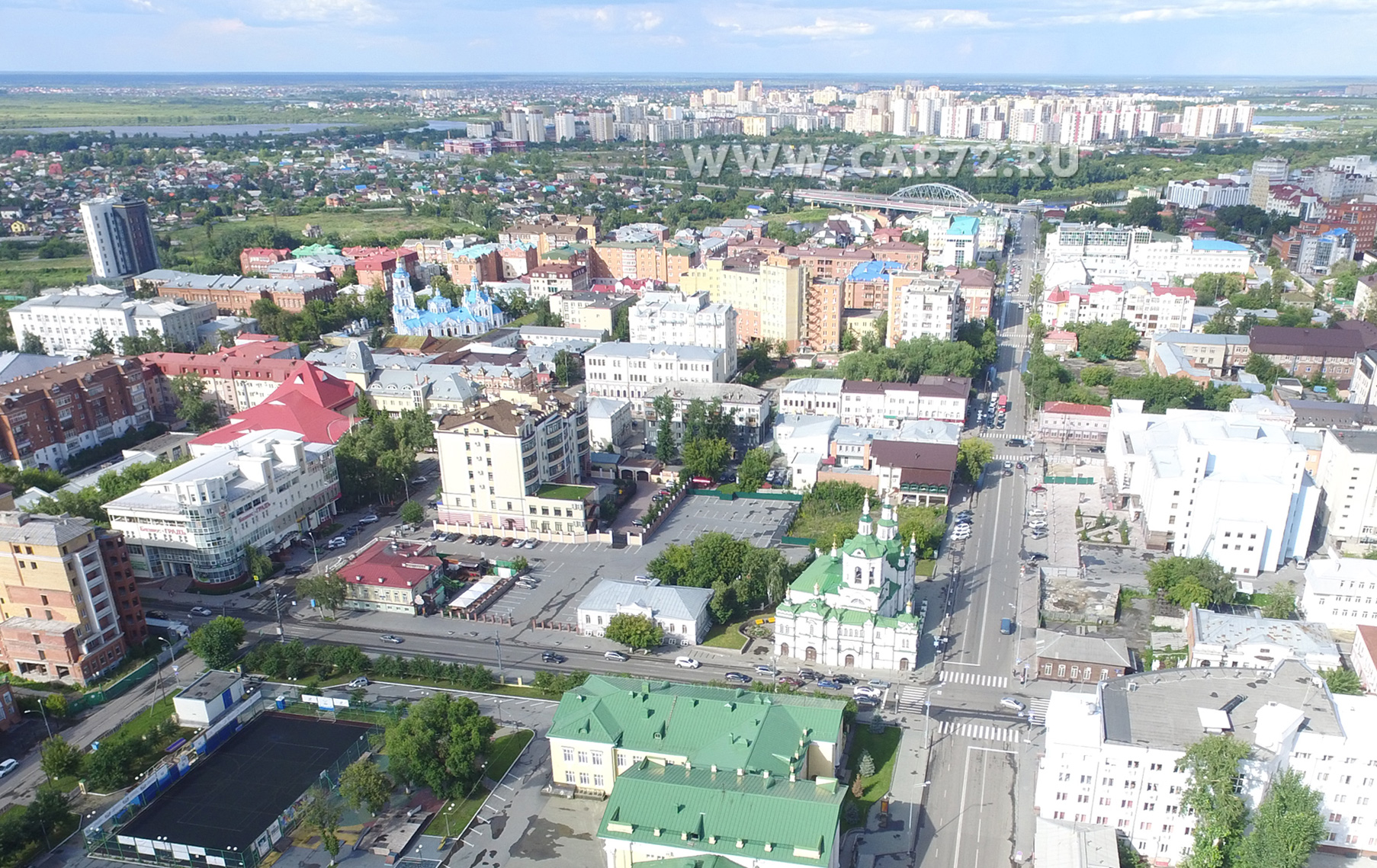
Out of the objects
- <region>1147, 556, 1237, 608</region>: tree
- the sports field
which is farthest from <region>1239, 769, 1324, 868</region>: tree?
the sports field

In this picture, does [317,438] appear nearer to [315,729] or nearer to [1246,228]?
[315,729]

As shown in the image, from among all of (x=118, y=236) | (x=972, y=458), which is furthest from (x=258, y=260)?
(x=972, y=458)

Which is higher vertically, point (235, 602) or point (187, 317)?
point (187, 317)

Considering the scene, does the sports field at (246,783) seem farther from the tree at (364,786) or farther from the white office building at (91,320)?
the white office building at (91,320)

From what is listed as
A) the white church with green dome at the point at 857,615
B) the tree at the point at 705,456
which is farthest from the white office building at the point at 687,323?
the white church with green dome at the point at 857,615

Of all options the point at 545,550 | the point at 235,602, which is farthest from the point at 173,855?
the point at 545,550

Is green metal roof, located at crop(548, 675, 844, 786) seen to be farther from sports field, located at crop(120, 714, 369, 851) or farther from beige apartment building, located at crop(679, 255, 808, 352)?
beige apartment building, located at crop(679, 255, 808, 352)
